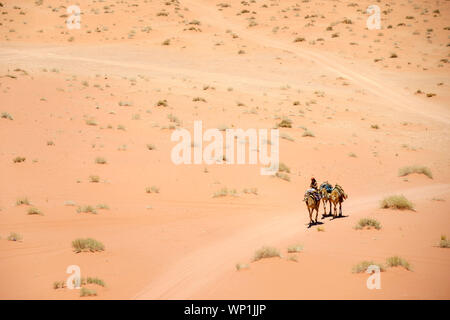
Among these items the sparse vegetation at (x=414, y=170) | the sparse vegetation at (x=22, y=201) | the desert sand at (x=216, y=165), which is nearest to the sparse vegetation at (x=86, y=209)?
the desert sand at (x=216, y=165)

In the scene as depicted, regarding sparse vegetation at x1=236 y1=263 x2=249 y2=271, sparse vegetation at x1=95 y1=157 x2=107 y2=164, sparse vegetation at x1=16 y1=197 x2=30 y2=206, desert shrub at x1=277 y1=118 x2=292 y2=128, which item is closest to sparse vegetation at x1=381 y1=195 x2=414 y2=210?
sparse vegetation at x1=236 y1=263 x2=249 y2=271

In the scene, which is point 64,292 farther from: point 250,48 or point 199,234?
point 250,48

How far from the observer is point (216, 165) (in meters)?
20.5

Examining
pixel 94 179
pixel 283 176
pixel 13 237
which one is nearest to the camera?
pixel 13 237

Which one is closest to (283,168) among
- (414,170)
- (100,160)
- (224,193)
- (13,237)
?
(224,193)

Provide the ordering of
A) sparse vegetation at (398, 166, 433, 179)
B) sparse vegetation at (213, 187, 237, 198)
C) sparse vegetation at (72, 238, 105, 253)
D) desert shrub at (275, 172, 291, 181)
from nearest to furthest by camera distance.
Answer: sparse vegetation at (72, 238, 105, 253), sparse vegetation at (213, 187, 237, 198), desert shrub at (275, 172, 291, 181), sparse vegetation at (398, 166, 433, 179)

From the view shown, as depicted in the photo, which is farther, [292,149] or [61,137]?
[292,149]

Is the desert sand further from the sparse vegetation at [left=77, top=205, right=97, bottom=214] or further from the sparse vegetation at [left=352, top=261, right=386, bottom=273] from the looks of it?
→ the sparse vegetation at [left=77, top=205, right=97, bottom=214]

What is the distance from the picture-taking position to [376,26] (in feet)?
191

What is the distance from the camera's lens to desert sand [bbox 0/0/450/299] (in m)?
9.40

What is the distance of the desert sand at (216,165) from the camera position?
370 inches

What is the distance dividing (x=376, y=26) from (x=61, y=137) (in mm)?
48859

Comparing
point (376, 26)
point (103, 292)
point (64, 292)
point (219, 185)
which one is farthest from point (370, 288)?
point (376, 26)

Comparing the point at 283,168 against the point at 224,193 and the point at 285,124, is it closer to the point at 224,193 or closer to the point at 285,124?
the point at 224,193
